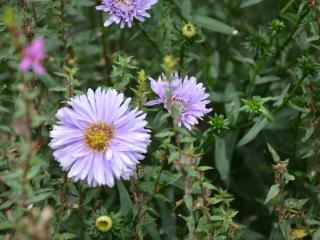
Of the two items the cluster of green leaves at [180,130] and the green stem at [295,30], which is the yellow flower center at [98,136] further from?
the green stem at [295,30]

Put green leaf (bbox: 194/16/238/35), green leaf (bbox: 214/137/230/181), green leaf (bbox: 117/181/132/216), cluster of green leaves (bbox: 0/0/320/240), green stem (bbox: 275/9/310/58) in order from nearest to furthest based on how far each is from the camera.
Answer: cluster of green leaves (bbox: 0/0/320/240) < green leaf (bbox: 117/181/132/216) < green stem (bbox: 275/9/310/58) < green leaf (bbox: 214/137/230/181) < green leaf (bbox: 194/16/238/35)

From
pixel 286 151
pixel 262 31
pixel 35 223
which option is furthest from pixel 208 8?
pixel 35 223

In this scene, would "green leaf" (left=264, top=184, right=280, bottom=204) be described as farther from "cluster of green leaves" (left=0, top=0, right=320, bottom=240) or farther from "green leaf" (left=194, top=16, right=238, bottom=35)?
"green leaf" (left=194, top=16, right=238, bottom=35)

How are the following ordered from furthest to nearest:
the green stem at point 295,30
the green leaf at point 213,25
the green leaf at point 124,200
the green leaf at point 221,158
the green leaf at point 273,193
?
the green leaf at point 213,25 < the green leaf at point 221,158 < the green stem at point 295,30 < the green leaf at point 124,200 < the green leaf at point 273,193

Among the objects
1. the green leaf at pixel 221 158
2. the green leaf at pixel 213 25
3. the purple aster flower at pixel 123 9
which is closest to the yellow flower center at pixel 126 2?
the purple aster flower at pixel 123 9

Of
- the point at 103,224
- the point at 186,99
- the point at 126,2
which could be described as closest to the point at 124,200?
the point at 103,224

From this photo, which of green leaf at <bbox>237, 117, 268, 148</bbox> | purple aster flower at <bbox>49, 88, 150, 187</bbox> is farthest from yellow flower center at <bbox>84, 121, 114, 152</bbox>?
green leaf at <bbox>237, 117, 268, 148</bbox>
